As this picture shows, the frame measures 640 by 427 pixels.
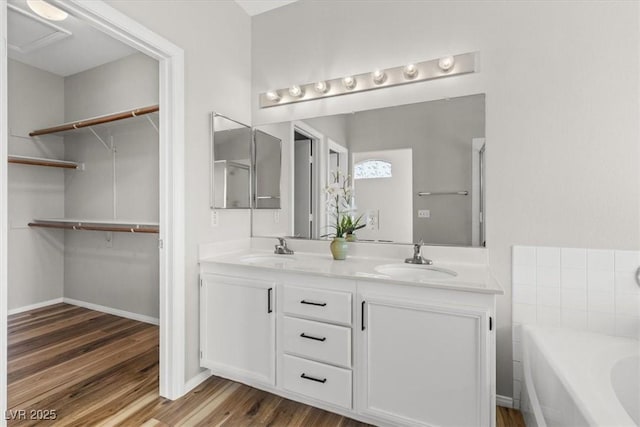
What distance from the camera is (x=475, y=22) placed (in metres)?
1.92

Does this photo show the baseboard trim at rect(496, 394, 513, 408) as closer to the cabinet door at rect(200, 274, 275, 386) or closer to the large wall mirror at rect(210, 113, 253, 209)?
the cabinet door at rect(200, 274, 275, 386)

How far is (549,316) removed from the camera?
69.6 inches

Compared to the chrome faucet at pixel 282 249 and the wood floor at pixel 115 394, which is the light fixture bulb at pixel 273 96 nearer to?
the chrome faucet at pixel 282 249

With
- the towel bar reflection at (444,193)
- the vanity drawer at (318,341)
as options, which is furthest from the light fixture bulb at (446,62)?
the vanity drawer at (318,341)

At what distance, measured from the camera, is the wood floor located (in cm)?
174

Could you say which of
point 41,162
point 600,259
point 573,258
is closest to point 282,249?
point 573,258

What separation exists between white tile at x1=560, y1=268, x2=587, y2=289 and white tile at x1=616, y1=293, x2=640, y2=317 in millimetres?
152

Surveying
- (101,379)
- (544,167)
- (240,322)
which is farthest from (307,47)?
(101,379)

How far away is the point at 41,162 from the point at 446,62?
380 centimetres

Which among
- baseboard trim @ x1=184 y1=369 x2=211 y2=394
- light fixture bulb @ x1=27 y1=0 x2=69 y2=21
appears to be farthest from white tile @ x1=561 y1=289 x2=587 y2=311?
light fixture bulb @ x1=27 y1=0 x2=69 y2=21

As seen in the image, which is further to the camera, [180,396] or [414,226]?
[414,226]

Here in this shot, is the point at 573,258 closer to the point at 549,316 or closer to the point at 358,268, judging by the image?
the point at 549,316

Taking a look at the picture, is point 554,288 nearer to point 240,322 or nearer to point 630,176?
point 630,176

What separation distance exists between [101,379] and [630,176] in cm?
329
